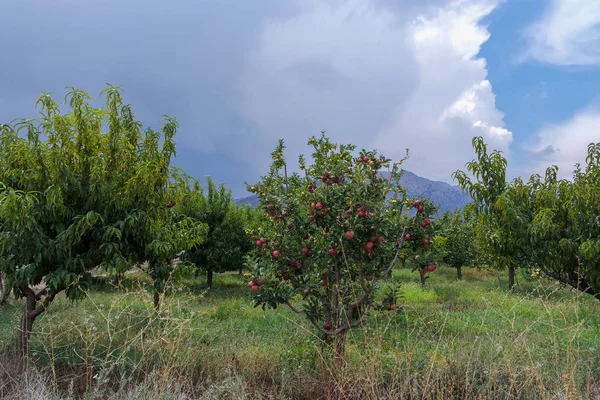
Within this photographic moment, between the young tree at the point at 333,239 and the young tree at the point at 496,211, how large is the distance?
4473 millimetres

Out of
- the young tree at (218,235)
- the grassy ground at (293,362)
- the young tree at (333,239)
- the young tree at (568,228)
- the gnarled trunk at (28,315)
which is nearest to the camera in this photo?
the grassy ground at (293,362)

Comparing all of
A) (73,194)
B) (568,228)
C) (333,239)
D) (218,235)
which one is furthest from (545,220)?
(218,235)

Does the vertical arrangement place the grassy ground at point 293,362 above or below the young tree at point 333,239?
below

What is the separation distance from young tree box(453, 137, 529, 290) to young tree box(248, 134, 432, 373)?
4473 millimetres

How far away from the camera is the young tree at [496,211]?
8.82 meters

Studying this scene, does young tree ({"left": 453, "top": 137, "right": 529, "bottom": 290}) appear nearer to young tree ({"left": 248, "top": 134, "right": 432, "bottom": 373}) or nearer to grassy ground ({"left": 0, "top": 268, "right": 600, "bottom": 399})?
grassy ground ({"left": 0, "top": 268, "right": 600, "bottom": 399})

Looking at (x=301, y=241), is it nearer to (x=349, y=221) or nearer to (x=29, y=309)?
(x=349, y=221)

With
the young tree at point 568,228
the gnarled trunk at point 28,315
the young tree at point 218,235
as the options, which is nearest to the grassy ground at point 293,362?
the gnarled trunk at point 28,315

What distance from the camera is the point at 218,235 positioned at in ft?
61.2

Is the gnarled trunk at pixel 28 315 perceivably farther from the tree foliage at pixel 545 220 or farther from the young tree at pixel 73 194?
the tree foliage at pixel 545 220

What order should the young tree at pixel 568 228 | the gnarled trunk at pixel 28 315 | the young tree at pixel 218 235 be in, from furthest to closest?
1. the young tree at pixel 218 235
2. the young tree at pixel 568 228
3. the gnarled trunk at pixel 28 315

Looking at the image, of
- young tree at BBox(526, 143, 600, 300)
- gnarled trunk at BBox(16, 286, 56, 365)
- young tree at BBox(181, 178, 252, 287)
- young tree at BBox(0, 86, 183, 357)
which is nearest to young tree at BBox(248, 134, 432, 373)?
young tree at BBox(0, 86, 183, 357)

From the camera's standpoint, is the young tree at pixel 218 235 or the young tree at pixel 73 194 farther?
the young tree at pixel 218 235

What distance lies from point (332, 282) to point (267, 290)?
0.88 meters
